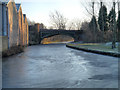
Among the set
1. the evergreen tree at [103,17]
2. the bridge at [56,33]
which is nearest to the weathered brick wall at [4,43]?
the evergreen tree at [103,17]

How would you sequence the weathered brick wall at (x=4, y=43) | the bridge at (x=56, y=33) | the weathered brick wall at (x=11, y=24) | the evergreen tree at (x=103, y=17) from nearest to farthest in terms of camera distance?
the weathered brick wall at (x=4, y=43) → the weathered brick wall at (x=11, y=24) → the evergreen tree at (x=103, y=17) → the bridge at (x=56, y=33)

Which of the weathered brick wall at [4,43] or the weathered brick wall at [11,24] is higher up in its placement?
the weathered brick wall at [11,24]

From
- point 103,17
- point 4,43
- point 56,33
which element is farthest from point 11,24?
point 56,33

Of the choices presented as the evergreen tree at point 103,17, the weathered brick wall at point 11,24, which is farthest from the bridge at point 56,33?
the weathered brick wall at point 11,24

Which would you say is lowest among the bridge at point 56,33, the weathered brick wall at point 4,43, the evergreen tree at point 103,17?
the weathered brick wall at point 4,43

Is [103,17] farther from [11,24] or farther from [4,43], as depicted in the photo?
[4,43]

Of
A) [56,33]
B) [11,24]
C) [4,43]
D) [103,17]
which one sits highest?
[103,17]

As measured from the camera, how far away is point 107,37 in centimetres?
6097

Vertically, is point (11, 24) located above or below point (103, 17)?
below

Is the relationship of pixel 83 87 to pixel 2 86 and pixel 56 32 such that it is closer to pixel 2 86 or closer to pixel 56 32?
pixel 2 86

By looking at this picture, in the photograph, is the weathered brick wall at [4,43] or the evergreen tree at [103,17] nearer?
the weathered brick wall at [4,43]

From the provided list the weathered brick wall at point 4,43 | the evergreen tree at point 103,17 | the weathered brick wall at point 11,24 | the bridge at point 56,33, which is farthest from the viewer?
the bridge at point 56,33

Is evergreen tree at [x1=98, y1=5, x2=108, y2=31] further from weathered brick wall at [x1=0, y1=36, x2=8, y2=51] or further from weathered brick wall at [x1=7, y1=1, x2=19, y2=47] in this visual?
weathered brick wall at [x1=0, y1=36, x2=8, y2=51]

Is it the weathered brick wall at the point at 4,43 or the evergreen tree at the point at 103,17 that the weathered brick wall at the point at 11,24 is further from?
the evergreen tree at the point at 103,17
